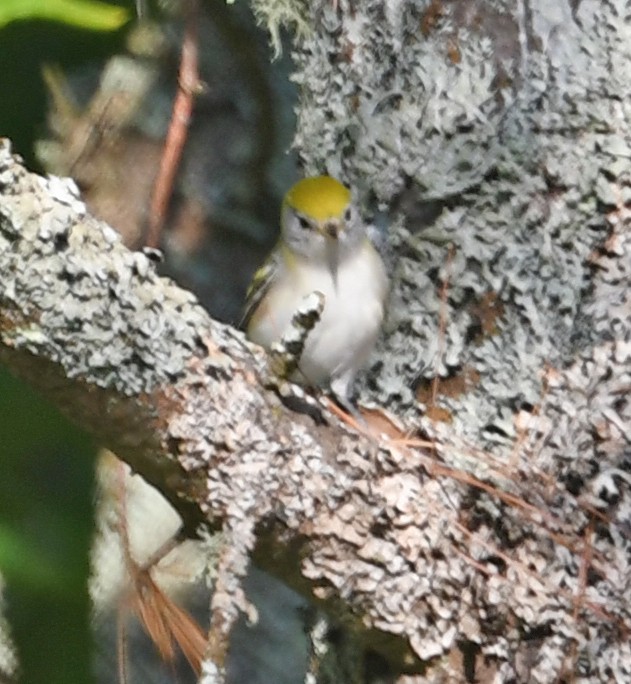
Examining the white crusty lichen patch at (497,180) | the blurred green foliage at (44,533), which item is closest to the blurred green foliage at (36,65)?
the blurred green foliage at (44,533)

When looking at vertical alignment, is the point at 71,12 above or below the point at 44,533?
above

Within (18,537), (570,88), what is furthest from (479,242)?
(18,537)

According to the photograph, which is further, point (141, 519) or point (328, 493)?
point (141, 519)

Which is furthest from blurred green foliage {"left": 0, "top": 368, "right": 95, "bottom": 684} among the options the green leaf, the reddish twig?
the green leaf

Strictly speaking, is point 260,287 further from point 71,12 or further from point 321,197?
point 71,12

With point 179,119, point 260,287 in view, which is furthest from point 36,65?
point 260,287

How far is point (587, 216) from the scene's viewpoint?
1290 mm

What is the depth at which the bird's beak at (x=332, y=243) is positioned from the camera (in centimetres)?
156

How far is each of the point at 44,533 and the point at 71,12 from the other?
2.78ft

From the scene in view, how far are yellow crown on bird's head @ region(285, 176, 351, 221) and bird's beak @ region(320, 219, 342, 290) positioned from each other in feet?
0.05

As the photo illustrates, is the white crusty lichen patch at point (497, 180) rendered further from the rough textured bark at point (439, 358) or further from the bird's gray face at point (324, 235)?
the bird's gray face at point (324, 235)

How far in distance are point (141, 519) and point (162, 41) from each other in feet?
2.96

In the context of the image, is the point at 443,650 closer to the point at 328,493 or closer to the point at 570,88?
the point at 328,493

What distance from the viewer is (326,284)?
165cm
